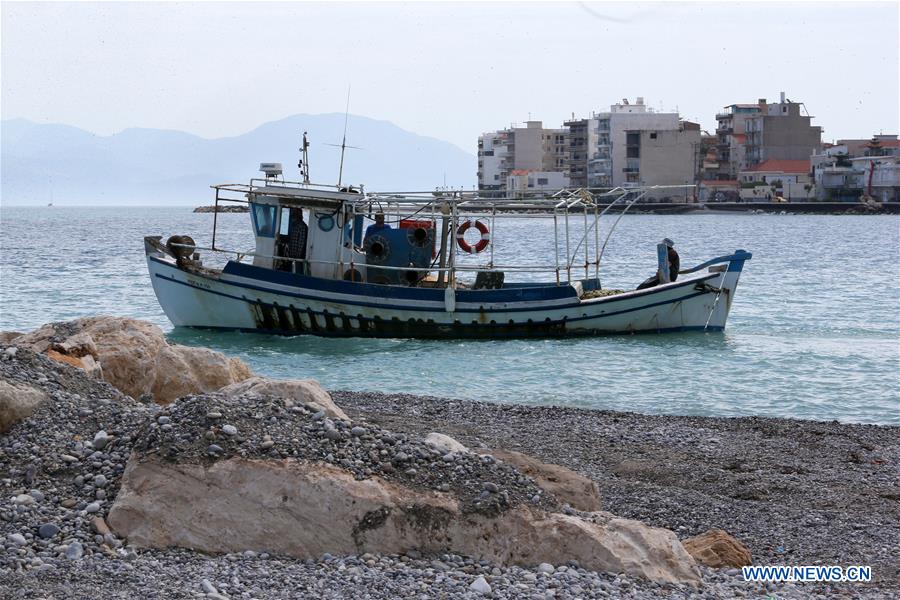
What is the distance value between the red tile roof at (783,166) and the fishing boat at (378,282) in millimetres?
109834

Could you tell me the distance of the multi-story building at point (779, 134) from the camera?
130 meters

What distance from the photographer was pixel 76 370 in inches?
378

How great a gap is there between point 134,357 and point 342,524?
5.07 metres

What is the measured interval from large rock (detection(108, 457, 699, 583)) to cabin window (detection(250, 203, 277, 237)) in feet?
47.7

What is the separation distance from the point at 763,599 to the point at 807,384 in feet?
38.3

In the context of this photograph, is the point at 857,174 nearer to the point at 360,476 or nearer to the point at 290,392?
the point at 290,392

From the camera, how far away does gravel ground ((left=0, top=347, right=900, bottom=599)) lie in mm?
6441

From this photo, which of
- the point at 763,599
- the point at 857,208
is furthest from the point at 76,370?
the point at 857,208

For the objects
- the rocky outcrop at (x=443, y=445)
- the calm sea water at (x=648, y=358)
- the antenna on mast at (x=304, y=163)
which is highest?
the antenna on mast at (x=304, y=163)

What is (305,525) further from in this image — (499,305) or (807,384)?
(499,305)

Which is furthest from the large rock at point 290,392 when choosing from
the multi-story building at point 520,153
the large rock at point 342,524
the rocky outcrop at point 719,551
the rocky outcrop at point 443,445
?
the multi-story building at point 520,153

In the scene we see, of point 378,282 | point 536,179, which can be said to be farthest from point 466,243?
point 536,179

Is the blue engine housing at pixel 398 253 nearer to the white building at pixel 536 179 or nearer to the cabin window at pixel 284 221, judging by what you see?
the cabin window at pixel 284 221

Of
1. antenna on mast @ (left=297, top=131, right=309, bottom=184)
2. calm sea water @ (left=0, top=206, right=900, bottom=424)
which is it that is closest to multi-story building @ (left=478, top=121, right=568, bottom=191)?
calm sea water @ (left=0, top=206, right=900, bottom=424)
